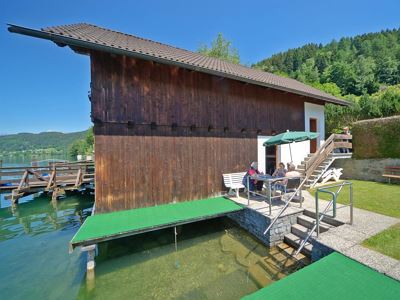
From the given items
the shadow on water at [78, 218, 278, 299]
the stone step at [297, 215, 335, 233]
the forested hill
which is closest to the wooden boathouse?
the shadow on water at [78, 218, 278, 299]

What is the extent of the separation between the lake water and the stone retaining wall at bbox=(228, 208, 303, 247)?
229 millimetres

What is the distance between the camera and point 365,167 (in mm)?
10555

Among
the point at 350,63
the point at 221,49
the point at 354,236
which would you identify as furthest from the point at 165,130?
the point at 350,63

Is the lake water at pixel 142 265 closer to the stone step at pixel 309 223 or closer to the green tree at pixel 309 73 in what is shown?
the stone step at pixel 309 223

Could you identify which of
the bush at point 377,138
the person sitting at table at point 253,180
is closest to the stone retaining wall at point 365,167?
the bush at point 377,138

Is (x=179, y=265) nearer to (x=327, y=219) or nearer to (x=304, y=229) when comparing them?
(x=304, y=229)

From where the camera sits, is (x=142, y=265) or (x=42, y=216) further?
(x=42, y=216)

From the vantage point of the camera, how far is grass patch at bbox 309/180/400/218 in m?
5.70

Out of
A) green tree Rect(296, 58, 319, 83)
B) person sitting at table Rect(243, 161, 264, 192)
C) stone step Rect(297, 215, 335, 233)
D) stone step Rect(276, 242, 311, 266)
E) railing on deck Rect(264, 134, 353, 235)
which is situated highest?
green tree Rect(296, 58, 319, 83)

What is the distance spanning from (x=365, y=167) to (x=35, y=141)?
532ft

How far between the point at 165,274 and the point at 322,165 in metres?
8.90

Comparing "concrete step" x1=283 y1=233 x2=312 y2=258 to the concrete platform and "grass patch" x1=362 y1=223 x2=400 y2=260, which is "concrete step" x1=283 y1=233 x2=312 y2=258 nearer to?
the concrete platform

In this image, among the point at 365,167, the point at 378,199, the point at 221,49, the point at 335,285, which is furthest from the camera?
the point at 221,49

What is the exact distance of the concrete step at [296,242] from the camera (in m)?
4.66
